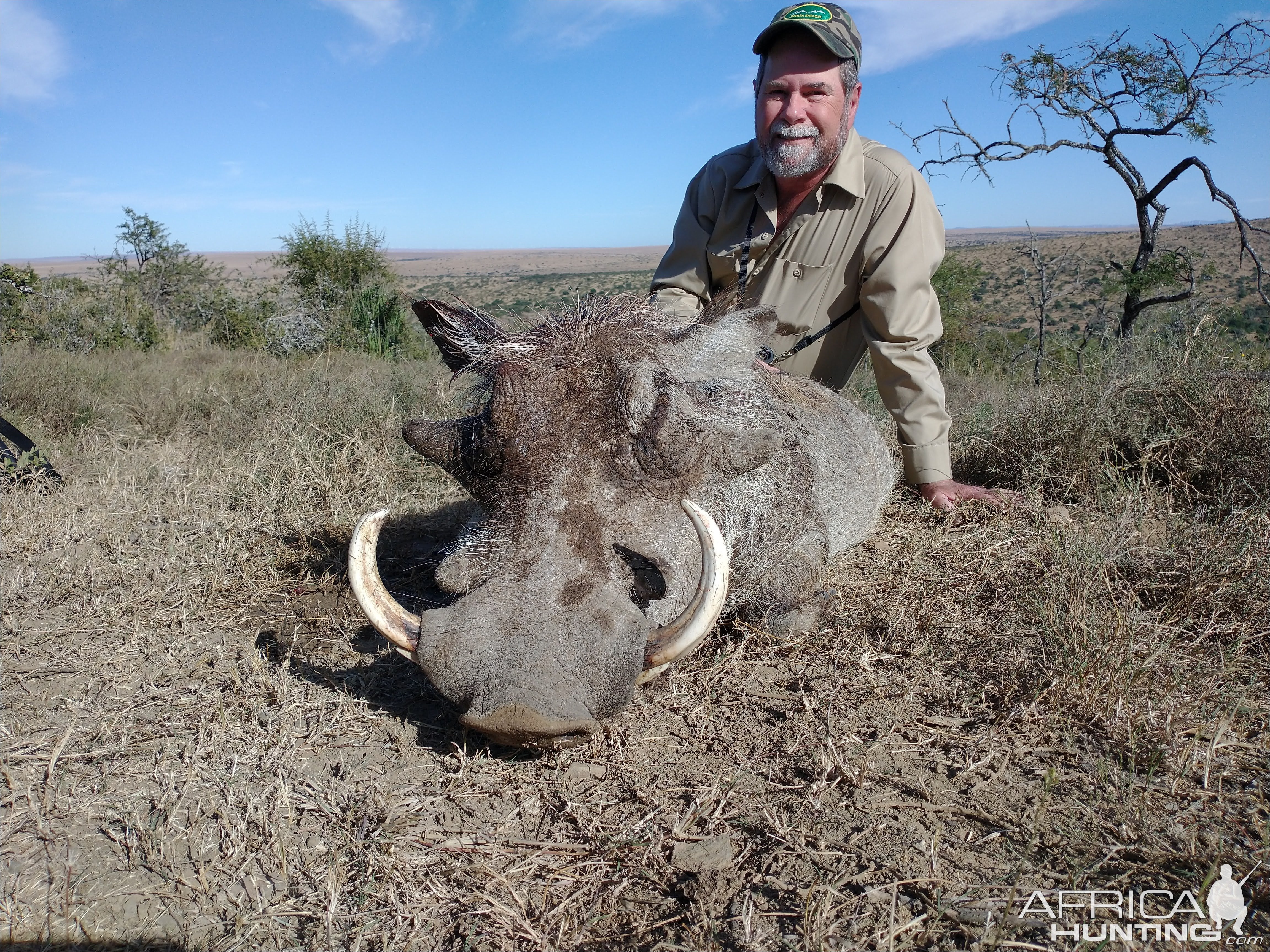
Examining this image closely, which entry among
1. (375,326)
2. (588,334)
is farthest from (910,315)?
(375,326)

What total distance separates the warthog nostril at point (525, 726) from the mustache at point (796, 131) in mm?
2769

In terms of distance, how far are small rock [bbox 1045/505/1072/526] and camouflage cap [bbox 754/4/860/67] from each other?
211cm

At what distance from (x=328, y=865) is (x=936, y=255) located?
11.0 ft

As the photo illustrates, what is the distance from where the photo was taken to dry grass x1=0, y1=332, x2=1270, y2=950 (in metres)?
1.40

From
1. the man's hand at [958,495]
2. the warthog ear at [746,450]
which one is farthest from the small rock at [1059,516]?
the warthog ear at [746,450]

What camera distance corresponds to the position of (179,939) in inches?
53.8

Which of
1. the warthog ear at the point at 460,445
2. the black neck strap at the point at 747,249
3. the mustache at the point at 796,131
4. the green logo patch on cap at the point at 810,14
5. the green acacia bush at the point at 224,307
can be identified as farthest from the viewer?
the green acacia bush at the point at 224,307

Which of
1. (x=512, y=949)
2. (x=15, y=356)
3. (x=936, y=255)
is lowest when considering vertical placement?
(x=512, y=949)

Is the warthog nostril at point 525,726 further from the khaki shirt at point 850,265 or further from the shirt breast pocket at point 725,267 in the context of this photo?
the shirt breast pocket at point 725,267

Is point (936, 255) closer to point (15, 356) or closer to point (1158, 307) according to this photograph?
point (1158, 307)

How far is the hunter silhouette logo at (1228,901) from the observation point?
4.17 feet

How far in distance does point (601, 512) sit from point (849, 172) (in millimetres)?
2438

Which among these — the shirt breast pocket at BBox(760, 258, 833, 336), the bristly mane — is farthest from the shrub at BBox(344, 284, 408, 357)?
the bristly mane

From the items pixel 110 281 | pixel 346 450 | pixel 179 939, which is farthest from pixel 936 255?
pixel 110 281
